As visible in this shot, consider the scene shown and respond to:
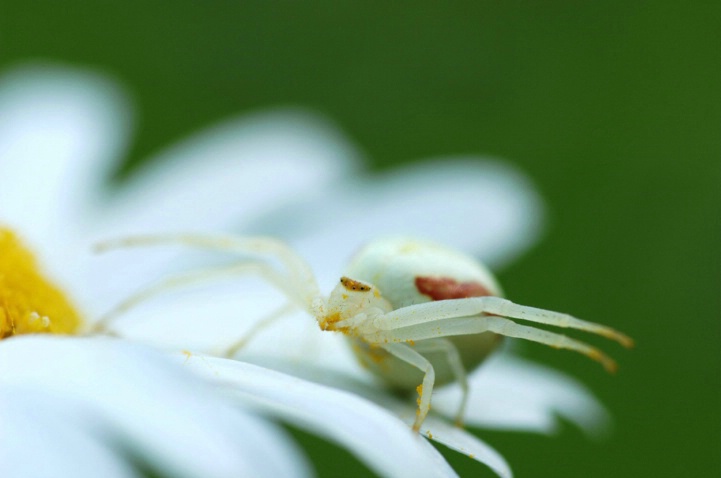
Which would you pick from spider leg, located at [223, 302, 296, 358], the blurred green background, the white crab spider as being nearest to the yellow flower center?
spider leg, located at [223, 302, 296, 358]

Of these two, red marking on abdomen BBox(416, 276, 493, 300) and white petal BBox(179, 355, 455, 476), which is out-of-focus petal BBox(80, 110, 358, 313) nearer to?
red marking on abdomen BBox(416, 276, 493, 300)

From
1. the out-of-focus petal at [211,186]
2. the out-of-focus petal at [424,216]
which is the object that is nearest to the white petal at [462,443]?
the out-of-focus petal at [424,216]

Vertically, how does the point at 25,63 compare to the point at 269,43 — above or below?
below

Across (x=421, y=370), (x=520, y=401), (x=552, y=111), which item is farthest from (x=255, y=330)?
(x=552, y=111)

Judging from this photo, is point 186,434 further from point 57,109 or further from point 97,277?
point 57,109

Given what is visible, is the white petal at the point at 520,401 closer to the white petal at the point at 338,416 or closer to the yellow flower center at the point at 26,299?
the white petal at the point at 338,416

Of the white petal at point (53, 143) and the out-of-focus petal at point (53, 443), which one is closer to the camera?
the out-of-focus petal at point (53, 443)

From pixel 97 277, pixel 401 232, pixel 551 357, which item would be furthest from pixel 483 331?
pixel 551 357
